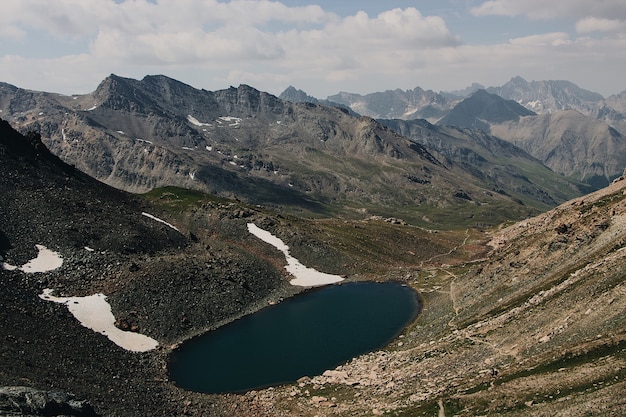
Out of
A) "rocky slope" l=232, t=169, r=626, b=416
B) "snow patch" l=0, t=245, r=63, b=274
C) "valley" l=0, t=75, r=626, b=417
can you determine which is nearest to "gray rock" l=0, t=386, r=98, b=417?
"valley" l=0, t=75, r=626, b=417

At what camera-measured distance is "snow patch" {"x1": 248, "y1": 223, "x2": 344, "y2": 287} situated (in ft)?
439

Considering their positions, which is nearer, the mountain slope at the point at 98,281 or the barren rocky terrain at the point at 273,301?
the barren rocky terrain at the point at 273,301

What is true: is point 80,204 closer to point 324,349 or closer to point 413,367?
point 324,349

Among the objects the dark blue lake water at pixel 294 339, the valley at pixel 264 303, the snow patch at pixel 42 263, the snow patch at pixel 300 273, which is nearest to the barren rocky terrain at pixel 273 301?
the valley at pixel 264 303

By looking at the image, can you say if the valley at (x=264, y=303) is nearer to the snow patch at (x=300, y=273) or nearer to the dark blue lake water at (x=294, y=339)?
the snow patch at (x=300, y=273)

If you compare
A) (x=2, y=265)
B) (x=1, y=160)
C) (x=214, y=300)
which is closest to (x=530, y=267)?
(x=214, y=300)

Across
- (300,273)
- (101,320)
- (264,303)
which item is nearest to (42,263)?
(101,320)

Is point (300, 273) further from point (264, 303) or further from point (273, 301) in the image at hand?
point (264, 303)

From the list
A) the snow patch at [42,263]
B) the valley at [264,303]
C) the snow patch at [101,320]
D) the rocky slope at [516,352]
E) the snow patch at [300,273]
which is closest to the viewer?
the rocky slope at [516,352]

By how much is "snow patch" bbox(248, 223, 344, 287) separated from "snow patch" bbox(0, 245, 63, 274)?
56.2 metres

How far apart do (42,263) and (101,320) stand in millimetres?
20525

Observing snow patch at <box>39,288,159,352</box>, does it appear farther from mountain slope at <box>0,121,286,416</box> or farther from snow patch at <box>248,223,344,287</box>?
snow patch at <box>248,223,344,287</box>

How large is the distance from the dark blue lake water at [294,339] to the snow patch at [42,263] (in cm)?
3246

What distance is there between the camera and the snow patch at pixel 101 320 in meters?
88.1
